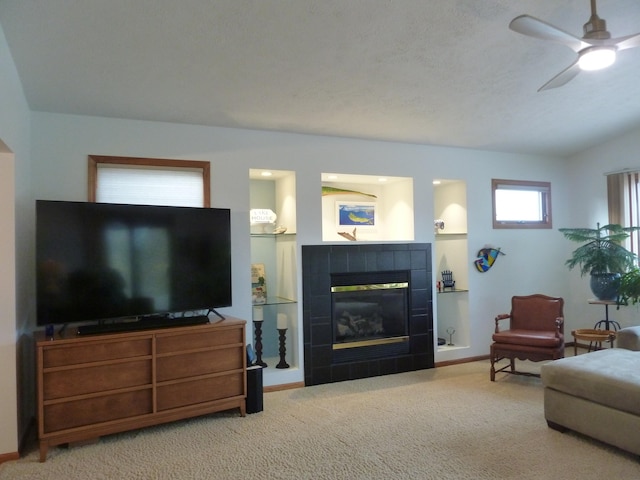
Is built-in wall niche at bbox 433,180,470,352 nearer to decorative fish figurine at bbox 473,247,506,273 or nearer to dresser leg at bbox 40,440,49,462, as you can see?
decorative fish figurine at bbox 473,247,506,273

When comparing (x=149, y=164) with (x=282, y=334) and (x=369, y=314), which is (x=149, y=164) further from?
(x=369, y=314)

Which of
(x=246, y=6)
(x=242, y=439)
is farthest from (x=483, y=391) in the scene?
(x=246, y=6)

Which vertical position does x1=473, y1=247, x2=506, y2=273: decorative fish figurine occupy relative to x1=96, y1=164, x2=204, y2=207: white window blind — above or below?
below

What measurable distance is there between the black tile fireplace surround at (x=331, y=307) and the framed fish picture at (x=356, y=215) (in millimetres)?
541

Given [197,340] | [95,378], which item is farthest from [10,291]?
[197,340]

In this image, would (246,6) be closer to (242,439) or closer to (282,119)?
(282,119)

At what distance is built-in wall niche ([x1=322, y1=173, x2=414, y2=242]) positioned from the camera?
483cm

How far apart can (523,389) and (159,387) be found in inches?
125

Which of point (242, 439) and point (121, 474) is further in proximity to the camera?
point (242, 439)

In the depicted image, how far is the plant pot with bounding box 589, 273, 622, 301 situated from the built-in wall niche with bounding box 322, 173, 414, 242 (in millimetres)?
2062

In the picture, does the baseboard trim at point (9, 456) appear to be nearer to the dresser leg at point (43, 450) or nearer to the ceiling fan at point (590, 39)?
the dresser leg at point (43, 450)

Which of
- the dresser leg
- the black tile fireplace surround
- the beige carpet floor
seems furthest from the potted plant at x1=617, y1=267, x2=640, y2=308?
the dresser leg

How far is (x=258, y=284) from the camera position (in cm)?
436

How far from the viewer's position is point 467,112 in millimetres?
4086
